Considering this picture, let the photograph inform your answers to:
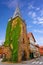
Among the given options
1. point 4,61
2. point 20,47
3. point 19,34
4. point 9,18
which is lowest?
point 4,61

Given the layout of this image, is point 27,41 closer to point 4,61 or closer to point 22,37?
point 22,37

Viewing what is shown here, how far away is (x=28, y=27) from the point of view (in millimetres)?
7504

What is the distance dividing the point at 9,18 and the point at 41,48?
62.1 inches

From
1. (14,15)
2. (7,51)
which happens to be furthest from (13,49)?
(14,15)

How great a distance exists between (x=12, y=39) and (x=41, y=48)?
3.61 feet

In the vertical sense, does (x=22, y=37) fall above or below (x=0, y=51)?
above

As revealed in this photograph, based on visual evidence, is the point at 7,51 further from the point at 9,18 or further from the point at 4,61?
the point at 9,18

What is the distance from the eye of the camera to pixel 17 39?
24.4 ft

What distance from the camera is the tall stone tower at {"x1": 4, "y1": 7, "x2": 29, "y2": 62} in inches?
290

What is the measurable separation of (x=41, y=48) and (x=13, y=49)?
101 cm

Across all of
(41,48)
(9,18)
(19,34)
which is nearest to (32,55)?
(41,48)

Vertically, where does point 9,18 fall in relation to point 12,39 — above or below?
above

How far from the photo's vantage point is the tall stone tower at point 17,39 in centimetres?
738

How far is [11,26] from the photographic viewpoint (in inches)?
292
